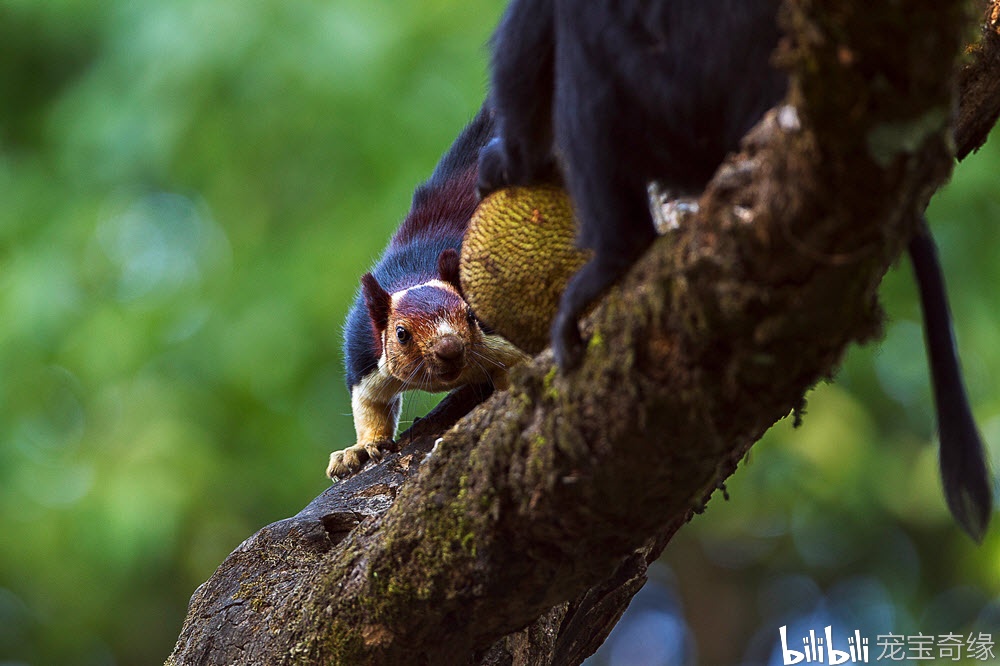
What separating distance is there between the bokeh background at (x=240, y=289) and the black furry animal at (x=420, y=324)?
54 centimetres

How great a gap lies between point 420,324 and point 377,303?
0.26 m

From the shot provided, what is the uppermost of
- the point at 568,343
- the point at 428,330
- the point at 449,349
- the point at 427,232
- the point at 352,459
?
the point at 427,232

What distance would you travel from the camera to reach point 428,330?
11.6ft

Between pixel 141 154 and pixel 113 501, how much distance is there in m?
1.62

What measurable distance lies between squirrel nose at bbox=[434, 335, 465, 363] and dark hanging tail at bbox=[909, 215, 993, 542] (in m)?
1.88

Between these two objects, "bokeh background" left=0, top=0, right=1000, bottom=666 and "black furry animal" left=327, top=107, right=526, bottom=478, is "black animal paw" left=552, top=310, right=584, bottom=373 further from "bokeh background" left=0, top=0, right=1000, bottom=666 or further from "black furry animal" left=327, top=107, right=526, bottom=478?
"bokeh background" left=0, top=0, right=1000, bottom=666

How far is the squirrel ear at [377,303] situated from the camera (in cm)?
373

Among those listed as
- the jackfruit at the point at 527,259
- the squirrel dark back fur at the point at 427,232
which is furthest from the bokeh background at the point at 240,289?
the jackfruit at the point at 527,259

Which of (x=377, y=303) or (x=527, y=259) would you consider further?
(x=377, y=303)

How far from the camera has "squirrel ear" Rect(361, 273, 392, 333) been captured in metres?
3.73

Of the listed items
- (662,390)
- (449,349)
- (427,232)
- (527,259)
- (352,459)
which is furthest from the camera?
(427,232)

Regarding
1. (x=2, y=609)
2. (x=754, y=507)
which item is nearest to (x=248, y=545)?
(x=754, y=507)

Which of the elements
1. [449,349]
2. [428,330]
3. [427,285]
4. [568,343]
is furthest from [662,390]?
[427,285]

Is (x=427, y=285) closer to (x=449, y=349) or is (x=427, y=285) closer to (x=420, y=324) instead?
(x=420, y=324)
